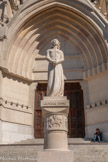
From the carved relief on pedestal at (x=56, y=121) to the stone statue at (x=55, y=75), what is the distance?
641mm

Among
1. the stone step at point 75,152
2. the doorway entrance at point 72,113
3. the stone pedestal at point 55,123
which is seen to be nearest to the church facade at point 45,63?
the doorway entrance at point 72,113

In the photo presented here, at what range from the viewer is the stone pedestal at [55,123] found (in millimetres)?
5844

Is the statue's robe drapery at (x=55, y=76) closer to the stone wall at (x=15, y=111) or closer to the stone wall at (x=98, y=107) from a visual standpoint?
the stone wall at (x=15, y=111)

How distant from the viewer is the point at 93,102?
40.4 ft

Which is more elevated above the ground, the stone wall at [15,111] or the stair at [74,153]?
the stone wall at [15,111]

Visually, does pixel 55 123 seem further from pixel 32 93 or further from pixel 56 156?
pixel 32 93

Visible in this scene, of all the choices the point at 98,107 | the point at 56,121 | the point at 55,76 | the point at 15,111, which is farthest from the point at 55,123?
the point at 15,111

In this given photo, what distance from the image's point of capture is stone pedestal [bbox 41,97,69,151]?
584 cm

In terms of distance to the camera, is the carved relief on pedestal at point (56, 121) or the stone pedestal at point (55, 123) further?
the carved relief on pedestal at point (56, 121)

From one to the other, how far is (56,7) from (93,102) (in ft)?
19.4

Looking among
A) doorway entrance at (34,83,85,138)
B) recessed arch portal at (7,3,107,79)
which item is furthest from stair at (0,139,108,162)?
recessed arch portal at (7,3,107,79)

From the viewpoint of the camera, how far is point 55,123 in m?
5.96

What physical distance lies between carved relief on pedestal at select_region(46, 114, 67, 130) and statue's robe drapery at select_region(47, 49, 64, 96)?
2.10 ft

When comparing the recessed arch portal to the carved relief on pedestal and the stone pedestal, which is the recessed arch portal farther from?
the carved relief on pedestal
